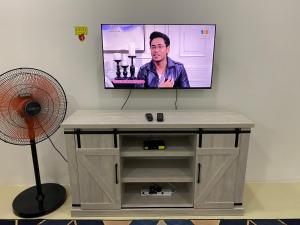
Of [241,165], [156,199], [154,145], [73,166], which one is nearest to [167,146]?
[154,145]

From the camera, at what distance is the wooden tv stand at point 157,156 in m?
1.97

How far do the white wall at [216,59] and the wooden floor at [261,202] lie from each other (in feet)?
0.73

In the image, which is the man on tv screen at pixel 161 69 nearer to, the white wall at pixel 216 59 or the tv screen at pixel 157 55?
the tv screen at pixel 157 55

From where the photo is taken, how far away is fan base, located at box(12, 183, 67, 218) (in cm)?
213

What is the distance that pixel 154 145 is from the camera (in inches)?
82.9

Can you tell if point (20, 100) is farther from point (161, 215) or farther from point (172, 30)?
point (161, 215)

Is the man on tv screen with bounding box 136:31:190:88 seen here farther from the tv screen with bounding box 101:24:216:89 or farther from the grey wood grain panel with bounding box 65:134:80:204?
the grey wood grain panel with bounding box 65:134:80:204

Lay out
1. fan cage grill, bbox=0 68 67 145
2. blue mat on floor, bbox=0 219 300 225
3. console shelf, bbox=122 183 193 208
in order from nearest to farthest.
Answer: fan cage grill, bbox=0 68 67 145, blue mat on floor, bbox=0 219 300 225, console shelf, bbox=122 183 193 208

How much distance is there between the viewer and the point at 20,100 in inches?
76.6

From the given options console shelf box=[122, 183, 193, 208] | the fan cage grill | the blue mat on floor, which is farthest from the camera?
console shelf box=[122, 183, 193, 208]

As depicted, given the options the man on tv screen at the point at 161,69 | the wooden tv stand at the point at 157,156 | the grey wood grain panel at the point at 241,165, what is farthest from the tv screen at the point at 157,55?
the grey wood grain panel at the point at 241,165

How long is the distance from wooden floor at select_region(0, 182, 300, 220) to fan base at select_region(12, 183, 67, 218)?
5cm

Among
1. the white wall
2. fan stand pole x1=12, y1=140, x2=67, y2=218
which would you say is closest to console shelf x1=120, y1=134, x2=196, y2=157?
the white wall

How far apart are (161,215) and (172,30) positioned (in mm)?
1612
